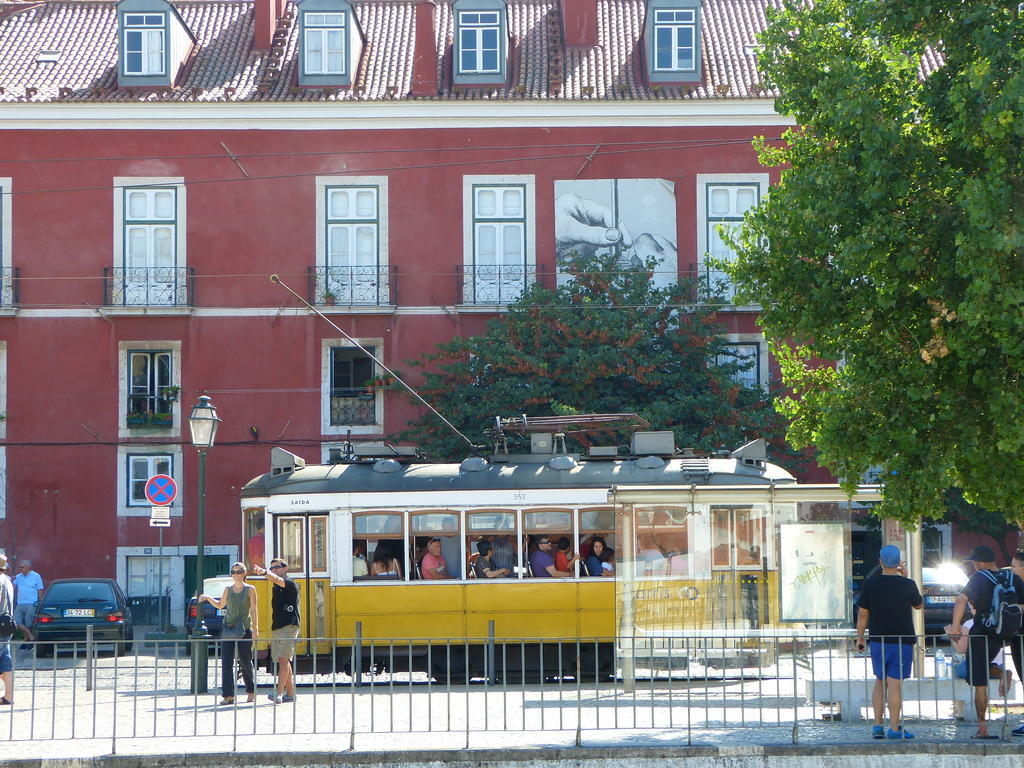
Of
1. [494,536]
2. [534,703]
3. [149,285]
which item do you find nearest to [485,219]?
[149,285]

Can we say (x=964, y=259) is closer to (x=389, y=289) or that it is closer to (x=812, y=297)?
(x=812, y=297)

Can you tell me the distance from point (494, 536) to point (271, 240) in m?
13.9

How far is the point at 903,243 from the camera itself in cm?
1323

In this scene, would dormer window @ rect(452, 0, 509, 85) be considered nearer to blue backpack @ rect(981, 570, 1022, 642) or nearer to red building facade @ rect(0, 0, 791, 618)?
red building facade @ rect(0, 0, 791, 618)

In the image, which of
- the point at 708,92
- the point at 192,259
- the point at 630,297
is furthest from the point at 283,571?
the point at 708,92

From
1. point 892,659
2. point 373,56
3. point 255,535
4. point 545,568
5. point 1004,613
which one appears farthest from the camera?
point 373,56

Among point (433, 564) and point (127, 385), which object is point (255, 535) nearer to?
point (433, 564)

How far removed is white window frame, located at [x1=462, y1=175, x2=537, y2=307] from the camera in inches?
1241

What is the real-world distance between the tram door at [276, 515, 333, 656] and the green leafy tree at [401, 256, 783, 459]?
884 centimetres

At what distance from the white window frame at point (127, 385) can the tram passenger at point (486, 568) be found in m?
13.7

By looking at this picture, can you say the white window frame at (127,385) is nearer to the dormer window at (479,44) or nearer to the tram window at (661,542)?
the dormer window at (479,44)

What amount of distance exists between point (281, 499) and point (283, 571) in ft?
9.80

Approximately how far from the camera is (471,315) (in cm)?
3155

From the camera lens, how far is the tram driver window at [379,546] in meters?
19.5
